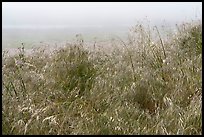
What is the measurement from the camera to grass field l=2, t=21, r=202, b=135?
10.7ft

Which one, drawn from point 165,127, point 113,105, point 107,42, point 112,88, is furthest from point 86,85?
point 107,42

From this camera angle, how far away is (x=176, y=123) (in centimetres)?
322

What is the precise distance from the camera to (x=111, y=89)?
3928mm

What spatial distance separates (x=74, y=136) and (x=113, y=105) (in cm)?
60

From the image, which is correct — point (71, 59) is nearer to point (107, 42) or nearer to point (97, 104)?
point (97, 104)

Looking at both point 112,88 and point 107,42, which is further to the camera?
point 107,42

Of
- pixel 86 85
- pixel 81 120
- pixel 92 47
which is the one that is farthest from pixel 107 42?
pixel 81 120

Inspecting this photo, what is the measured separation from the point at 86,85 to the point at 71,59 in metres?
0.57

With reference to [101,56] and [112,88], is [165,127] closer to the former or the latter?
[112,88]

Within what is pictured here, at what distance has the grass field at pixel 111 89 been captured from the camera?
325 cm

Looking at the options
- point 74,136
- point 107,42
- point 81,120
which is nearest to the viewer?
point 74,136

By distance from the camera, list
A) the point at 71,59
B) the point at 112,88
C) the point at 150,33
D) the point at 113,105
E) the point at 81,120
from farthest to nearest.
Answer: the point at 150,33
the point at 71,59
the point at 112,88
the point at 113,105
the point at 81,120

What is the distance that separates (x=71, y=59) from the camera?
454 centimetres

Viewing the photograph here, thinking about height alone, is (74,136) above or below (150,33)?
below
